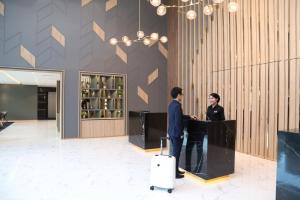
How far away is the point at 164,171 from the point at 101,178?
130 cm

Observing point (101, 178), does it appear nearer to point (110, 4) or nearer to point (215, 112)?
point (215, 112)

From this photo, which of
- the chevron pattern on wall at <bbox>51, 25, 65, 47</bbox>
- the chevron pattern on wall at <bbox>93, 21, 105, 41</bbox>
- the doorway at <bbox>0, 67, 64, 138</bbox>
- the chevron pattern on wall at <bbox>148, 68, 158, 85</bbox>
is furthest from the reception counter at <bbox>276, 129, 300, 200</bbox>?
the doorway at <bbox>0, 67, 64, 138</bbox>

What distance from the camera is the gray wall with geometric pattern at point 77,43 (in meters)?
7.60

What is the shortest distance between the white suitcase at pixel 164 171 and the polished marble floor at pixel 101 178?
13 centimetres

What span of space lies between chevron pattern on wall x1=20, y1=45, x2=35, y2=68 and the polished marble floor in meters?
2.75

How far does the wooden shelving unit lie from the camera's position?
28.1 feet

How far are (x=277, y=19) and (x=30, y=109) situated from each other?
16544 millimetres

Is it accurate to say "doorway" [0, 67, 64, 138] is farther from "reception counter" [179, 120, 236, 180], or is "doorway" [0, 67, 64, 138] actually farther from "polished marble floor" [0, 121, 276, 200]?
"reception counter" [179, 120, 236, 180]

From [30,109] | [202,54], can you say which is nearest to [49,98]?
[30,109]

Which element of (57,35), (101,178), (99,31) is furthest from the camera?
(99,31)

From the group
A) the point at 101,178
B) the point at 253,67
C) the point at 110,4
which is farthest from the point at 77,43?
the point at 253,67

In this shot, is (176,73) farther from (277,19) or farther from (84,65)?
(277,19)

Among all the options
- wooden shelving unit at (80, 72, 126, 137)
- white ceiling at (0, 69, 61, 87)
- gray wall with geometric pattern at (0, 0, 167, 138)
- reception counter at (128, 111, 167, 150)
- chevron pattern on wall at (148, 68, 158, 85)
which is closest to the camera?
reception counter at (128, 111, 167, 150)

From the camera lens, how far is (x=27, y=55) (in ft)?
25.2
